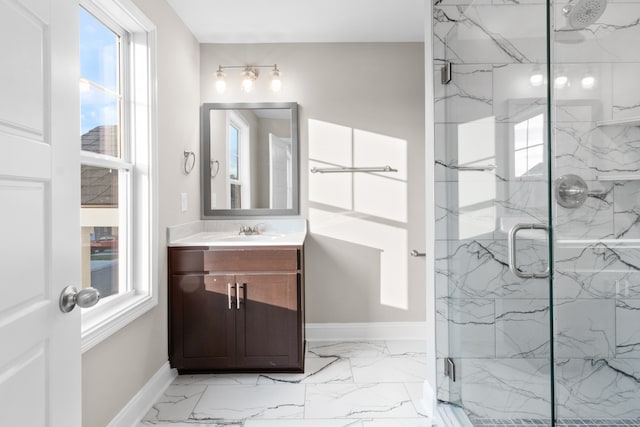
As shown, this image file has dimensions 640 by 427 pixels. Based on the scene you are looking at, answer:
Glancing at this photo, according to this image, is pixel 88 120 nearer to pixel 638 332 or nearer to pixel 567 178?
pixel 567 178

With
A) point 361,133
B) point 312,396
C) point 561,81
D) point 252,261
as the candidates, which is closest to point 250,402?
point 312,396

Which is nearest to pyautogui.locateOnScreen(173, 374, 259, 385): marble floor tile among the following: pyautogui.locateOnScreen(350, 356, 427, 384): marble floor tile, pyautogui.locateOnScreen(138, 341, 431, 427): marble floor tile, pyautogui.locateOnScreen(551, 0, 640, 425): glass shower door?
pyautogui.locateOnScreen(138, 341, 431, 427): marble floor tile

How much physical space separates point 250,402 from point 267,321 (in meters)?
0.47

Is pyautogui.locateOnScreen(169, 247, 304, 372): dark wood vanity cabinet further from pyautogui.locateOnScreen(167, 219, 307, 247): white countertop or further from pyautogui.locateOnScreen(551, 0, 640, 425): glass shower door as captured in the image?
pyautogui.locateOnScreen(551, 0, 640, 425): glass shower door

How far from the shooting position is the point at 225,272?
8.21 feet

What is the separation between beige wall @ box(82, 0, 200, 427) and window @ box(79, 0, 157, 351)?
4.6 inches

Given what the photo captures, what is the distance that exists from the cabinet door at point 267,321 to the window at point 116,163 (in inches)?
22.1

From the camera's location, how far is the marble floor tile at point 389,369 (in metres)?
2.49

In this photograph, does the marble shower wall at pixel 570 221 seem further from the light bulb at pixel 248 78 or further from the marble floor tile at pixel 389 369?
the light bulb at pixel 248 78

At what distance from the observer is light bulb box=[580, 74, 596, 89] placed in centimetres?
175

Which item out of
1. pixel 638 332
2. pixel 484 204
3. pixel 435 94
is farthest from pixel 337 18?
pixel 638 332

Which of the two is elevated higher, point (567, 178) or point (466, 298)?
point (567, 178)

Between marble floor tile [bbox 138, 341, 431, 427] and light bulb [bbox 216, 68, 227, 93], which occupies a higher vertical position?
light bulb [bbox 216, 68, 227, 93]

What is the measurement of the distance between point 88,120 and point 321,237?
73.5 inches
